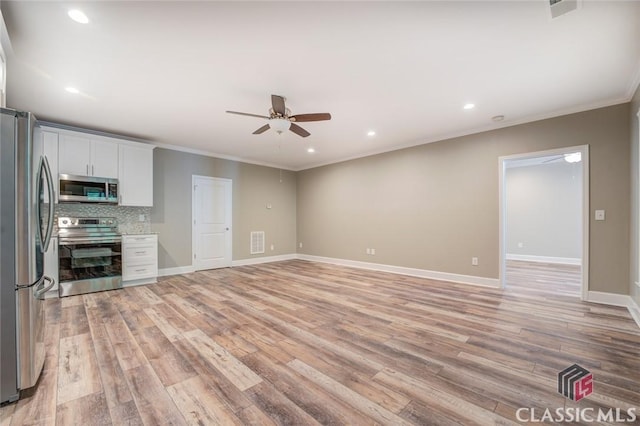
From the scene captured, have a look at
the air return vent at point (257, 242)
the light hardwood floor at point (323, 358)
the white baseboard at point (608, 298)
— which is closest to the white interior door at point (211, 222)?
the air return vent at point (257, 242)

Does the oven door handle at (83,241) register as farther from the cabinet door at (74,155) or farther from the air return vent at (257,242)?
the air return vent at (257,242)

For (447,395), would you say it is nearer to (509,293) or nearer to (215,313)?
(215,313)

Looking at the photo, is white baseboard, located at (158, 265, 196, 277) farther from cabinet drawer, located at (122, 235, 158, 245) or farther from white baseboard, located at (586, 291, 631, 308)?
white baseboard, located at (586, 291, 631, 308)

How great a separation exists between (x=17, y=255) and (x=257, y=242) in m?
5.20

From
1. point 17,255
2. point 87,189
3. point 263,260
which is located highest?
point 87,189

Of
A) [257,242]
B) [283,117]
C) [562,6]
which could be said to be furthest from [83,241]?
[562,6]

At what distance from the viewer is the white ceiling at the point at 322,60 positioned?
1934mm

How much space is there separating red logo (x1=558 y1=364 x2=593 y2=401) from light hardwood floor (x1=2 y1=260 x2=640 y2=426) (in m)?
0.04

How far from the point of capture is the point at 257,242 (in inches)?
267

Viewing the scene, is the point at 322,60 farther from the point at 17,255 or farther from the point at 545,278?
the point at 545,278

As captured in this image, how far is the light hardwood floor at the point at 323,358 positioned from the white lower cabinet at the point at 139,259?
656mm

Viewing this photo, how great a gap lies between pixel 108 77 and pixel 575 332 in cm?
545

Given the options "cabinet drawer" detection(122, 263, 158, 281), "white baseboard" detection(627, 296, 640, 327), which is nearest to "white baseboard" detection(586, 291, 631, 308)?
"white baseboard" detection(627, 296, 640, 327)

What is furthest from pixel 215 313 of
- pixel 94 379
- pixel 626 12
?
pixel 626 12
